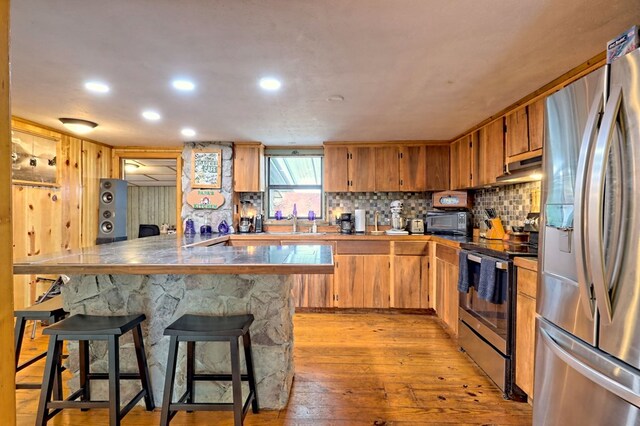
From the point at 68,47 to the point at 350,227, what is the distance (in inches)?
130

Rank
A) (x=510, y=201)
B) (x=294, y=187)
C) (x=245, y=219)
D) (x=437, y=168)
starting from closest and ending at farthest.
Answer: (x=510, y=201)
(x=437, y=168)
(x=245, y=219)
(x=294, y=187)

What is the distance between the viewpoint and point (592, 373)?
1175 mm

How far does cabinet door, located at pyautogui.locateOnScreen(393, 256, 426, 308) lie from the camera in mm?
3803

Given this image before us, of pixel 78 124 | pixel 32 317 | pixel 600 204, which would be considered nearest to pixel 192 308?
pixel 32 317

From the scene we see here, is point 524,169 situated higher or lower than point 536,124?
lower

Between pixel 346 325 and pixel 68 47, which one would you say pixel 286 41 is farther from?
pixel 346 325

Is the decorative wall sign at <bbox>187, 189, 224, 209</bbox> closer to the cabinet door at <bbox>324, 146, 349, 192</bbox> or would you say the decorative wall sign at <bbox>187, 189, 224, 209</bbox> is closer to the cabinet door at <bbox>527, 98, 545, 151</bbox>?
the cabinet door at <bbox>324, 146, 349, 192</bbox>

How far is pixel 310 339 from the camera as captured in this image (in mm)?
3059

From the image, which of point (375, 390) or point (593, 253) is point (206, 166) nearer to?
point (375, 390)

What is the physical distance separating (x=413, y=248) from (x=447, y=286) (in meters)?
0.68

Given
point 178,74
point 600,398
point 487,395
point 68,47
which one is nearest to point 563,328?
point 600,398

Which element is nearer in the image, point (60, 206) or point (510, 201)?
point (510, 201)

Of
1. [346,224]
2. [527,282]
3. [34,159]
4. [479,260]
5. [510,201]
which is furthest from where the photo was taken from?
[346,224]

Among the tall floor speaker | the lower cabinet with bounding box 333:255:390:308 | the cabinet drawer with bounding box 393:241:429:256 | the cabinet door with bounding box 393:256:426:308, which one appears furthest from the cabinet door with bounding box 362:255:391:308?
the tall floor speaker
